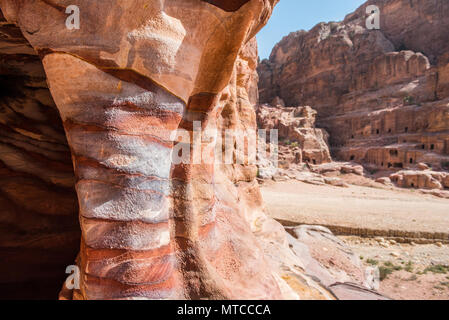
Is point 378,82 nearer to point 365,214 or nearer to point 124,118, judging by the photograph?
point 365,214

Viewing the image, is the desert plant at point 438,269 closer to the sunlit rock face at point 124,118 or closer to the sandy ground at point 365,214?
the sandy ground at point 365,214

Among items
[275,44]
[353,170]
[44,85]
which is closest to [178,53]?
[44,85]

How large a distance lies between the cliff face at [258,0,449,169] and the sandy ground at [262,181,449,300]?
459 inches

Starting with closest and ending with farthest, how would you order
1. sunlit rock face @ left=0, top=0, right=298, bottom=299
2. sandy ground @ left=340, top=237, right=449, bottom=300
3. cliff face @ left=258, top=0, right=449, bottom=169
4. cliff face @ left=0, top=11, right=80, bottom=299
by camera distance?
sunlit rock face @ left=0, top=0, right=298, bottom=299
cliff face @ left=0, top=11, right=80, bottom=299
sandy ground @ left=340, top=237, right=449, bottom=300
cliff face @ left=258, top=0, right=449, bottom=169

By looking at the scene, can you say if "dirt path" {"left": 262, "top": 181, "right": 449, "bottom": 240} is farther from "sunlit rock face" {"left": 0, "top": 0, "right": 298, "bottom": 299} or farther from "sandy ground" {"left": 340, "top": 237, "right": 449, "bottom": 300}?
"sunlit rock face" {"left": 0, "top": 0, "right": 298, "bottom": 299}

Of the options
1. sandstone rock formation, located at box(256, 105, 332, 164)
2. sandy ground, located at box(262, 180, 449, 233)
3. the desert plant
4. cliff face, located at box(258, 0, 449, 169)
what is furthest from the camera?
sandstone rock formation, located at box(256, 105, 332, 164)

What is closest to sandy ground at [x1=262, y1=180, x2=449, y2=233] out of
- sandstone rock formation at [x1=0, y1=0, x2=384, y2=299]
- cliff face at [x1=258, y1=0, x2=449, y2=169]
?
sandstone rock formation at [x1=0, y1=0, x2=384, y2=299]

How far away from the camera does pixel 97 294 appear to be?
52.7 inches

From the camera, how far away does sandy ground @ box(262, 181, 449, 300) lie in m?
4.69

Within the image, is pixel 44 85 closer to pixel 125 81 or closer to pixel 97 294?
pixel 125 81

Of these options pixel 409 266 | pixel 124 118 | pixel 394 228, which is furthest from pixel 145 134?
pixel 394 228

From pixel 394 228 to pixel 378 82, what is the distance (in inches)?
1067

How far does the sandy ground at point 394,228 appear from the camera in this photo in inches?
185
